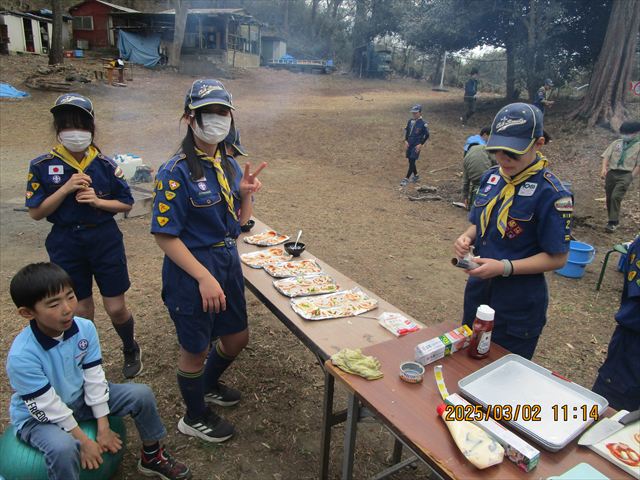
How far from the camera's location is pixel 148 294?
447 cm

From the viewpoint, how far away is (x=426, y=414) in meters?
1.59

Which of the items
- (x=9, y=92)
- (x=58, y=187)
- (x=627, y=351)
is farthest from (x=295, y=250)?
(x=9, y=92)

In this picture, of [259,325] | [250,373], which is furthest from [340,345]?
[259,325]

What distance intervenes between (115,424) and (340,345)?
4.13 feet

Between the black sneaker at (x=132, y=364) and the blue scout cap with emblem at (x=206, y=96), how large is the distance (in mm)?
2093

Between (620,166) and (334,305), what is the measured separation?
6.65 m

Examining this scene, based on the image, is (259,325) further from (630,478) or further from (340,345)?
(630,478)

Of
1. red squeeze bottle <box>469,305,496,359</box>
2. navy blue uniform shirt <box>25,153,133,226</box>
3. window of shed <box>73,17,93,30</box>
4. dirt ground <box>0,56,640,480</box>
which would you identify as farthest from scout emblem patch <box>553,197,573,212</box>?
window of shed <box>73,17,93,30</box>

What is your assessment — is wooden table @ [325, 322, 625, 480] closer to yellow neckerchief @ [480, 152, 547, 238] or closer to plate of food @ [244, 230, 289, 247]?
yellow neckerchief @ [480, 152, 547, 238]

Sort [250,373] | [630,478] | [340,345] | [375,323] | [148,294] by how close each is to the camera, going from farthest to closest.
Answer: [148,294]
[250,373]
[375,323]
[340,345]
[630,478]

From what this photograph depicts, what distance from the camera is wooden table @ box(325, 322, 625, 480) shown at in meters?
1.36

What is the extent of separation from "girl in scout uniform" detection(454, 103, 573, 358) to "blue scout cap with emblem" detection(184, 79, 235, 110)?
1.30m

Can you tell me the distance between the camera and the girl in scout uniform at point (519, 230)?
6.50 ft

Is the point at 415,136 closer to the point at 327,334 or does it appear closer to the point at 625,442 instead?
the point at 327,334
